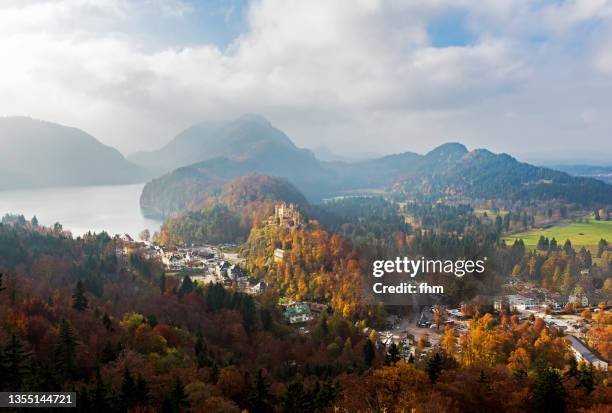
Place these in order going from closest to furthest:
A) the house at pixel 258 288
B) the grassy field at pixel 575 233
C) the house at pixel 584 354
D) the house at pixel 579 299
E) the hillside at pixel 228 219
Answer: the house at pixel 584 354 → the house at pixel 579 299 → the house at pixel 258 288 → the grassy field at pixel 575 233 → the hillside at pixel 228 219

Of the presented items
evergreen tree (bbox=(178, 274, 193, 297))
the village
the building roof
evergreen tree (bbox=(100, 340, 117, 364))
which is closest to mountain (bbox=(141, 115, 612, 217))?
the village

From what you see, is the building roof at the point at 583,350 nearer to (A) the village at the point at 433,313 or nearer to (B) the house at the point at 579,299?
(A) the village at the point at 433,313

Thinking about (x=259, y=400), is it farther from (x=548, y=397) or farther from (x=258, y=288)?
(x=258, y=288)

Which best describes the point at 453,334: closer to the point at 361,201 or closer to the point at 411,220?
the point at 411,220

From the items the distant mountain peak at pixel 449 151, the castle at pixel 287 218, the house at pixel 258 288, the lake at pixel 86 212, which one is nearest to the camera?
the house at pixel 258 288

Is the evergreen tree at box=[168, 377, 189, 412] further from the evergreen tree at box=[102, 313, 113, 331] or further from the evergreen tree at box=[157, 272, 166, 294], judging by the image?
the evergreen tree at box=[157, 272, 166, 294]

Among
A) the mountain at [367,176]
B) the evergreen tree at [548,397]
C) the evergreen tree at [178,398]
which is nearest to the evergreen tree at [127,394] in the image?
the evergreen tree at [178,398]
